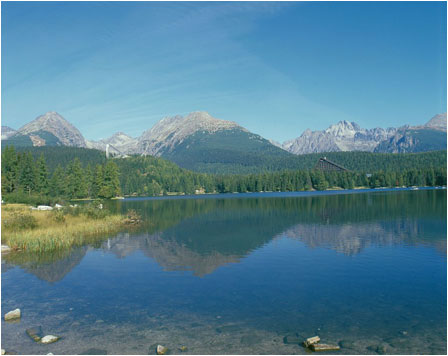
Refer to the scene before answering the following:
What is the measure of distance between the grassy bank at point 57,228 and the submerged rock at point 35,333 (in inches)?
1059

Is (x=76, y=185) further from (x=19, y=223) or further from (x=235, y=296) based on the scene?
(x=235, y=296)

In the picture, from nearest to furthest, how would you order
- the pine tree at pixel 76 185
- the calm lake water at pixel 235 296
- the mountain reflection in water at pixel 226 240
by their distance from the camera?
the calm lake water at pixel 235 296 → the mountain reflection in water at pixel 226 240 → the pine tree at pixel 76 185

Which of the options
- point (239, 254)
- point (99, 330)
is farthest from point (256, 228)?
point (99, 330)

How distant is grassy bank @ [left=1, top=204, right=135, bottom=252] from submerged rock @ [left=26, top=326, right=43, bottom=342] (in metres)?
26.9

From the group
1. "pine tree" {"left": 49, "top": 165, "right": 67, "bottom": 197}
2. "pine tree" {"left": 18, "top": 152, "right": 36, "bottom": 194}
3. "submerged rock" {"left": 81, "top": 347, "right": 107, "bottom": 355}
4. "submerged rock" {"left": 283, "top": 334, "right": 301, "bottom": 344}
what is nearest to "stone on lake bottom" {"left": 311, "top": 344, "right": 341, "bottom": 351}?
"submerged rock" {"left": 283, "top": 334, "right": 301, "bottom": 344}

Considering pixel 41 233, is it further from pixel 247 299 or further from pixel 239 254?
Result: pixel 247 299

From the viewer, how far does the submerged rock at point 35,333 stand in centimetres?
→ 2003

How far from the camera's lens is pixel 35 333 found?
68.2ft

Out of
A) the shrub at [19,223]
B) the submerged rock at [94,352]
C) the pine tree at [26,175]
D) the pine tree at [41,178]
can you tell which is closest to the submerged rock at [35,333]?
the submerged rock at [94,352]

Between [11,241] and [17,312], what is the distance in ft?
87.9

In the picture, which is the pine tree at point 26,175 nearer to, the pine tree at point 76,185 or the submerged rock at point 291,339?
the pine tree at point 76,185

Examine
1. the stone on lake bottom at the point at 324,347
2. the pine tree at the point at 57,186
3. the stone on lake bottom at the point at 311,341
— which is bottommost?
the stone on lake bottom at the point at 324,347

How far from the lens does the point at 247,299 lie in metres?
26.5

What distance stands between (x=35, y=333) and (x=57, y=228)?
126ft
